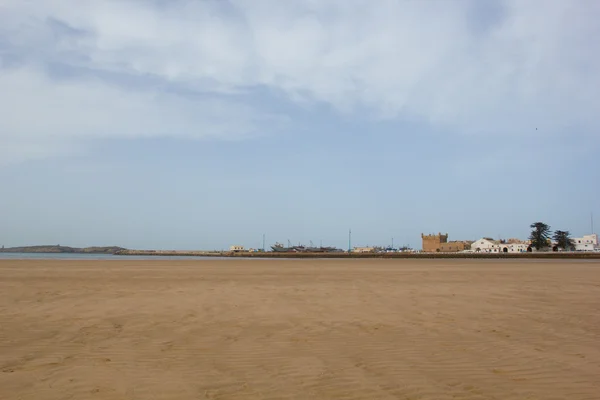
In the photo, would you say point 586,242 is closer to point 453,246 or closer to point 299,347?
point 453,246

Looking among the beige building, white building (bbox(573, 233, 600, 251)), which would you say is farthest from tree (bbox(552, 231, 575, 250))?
the beige building

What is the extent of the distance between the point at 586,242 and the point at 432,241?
139 ft

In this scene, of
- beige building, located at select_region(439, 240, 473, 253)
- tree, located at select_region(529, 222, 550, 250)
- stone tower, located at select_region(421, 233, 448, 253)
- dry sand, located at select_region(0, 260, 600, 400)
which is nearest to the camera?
dry sand, located at select_region(0, 260, 600, 400)

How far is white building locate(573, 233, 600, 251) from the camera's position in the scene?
123750 millimetres

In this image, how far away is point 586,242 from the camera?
4941 inches

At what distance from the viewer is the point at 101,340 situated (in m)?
6.98

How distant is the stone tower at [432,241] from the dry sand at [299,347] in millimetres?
138294

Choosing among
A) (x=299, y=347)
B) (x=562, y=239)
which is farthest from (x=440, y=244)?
(x=299, y=347)

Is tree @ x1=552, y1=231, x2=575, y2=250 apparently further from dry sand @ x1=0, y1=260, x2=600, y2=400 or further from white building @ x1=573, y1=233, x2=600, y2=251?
dry sand @ x1=0, y1=260, x2=600, y2=400

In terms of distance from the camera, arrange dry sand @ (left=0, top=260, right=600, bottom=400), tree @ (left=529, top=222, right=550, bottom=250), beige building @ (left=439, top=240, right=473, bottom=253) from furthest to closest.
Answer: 1. beige building @ (left=439, top=240, right=473, bottom=253)
2. tree @ (left=529, top=222, right=550, bottom=250)
3. dry sand @ (left=0, top=260, right=600, bottom=400)

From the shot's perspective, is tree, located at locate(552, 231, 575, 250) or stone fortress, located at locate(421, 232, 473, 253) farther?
stone fortress, located at locate(421, 232, 473, 253)

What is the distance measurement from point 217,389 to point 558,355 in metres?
4.57

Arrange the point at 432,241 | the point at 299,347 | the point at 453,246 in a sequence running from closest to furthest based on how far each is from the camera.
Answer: the point at 299,347 < the point at 453,246 < the point at 432,241

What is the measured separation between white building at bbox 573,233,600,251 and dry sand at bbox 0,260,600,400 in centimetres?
13346
